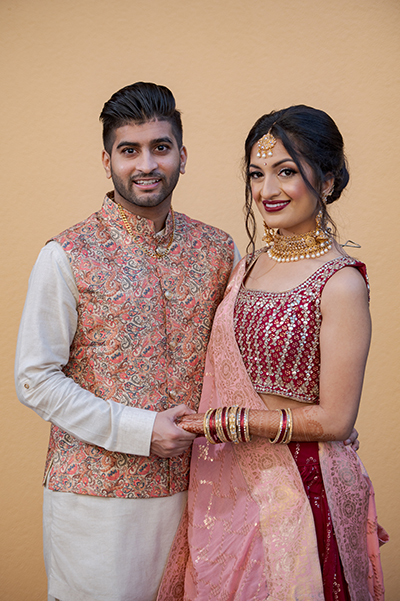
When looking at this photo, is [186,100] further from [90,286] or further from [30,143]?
[90,286]

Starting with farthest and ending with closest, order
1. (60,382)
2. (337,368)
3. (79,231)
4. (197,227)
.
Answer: (197,227) → (79,231) → (60,382) → (337,368)

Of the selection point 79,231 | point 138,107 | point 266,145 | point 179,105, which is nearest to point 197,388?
point 79,231

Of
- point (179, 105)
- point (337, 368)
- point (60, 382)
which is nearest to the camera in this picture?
point (337, 368)

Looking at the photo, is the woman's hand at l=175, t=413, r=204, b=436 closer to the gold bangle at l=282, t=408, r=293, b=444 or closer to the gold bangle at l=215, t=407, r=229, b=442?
the gold bangle at l=215, t=407, r=229, b=442

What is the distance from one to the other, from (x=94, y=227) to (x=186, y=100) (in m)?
1.28

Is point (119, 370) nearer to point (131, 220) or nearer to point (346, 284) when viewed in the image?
point (131, 220)

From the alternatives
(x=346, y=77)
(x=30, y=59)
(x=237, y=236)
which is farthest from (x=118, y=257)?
(x=346, y=77)

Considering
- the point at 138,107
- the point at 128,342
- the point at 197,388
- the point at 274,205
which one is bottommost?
the point at 197,388

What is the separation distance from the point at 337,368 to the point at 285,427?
20cm

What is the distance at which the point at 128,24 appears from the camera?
109 inches

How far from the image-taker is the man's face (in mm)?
1710

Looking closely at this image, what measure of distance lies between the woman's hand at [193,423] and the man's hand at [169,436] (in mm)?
13

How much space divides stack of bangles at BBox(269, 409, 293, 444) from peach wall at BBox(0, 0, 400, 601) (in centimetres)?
138

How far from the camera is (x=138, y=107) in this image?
5.63 feet
